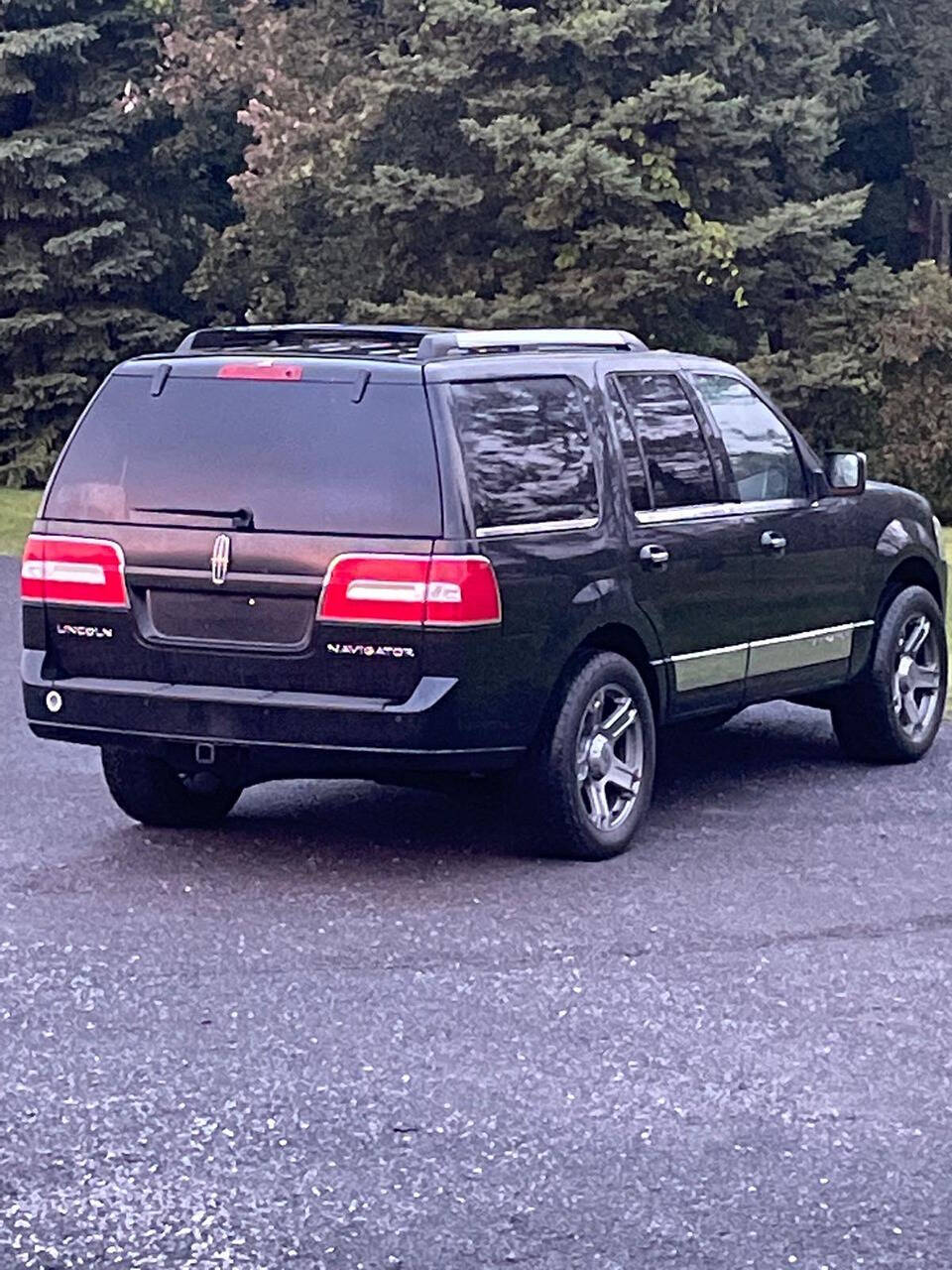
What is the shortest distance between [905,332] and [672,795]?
21.7 metres

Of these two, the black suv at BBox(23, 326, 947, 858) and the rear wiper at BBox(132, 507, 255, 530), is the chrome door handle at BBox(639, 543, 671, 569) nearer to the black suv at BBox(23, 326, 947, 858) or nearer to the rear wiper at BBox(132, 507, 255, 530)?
the black suv at BBox(23, 326, 947, 858)

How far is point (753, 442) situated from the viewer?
941 centimetres

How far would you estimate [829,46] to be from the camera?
32438 mm

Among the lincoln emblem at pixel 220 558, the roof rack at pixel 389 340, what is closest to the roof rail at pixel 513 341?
the roof rack at pixel 389 340

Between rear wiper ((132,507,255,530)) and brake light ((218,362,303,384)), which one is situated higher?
brake light ((218,362,303,384))

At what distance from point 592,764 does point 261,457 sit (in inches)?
62.0

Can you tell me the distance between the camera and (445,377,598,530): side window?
25.4ft

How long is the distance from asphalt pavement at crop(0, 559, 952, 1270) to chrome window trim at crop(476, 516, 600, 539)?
1.12m

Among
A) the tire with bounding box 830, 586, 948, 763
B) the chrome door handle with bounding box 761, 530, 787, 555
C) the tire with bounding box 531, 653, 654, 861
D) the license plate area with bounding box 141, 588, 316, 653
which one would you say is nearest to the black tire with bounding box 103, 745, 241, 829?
the license plate area with bounding box 141, 588, 316, 653

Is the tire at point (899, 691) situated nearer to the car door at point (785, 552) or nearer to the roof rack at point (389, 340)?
the car door at point (785, 552)

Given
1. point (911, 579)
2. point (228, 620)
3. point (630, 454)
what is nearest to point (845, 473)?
point (911, 579)

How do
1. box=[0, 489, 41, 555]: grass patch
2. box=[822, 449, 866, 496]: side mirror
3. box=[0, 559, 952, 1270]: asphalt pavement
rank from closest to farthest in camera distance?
1. box=[0, 559, 952, 1270]: asphalt pavement
2. box=[822, 449, 866, 496]: side mirror
3. box=[0, 489, 41, 555]: grass patch

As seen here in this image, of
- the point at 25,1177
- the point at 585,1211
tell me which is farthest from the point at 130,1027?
the point at 585,1211

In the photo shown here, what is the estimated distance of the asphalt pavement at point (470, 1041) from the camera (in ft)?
15.0
